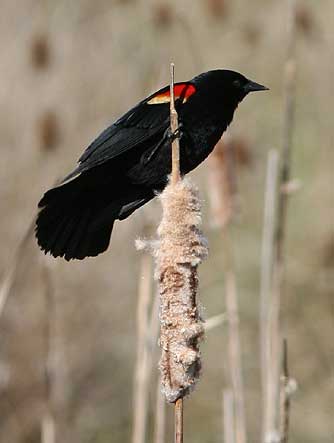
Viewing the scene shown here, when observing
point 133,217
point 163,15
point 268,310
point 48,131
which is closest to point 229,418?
point 268,310

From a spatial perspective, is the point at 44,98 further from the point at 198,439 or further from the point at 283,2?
the point at 198,439

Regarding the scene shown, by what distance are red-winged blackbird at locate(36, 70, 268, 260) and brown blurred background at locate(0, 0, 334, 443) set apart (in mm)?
3936

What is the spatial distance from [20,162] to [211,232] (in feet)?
5.26

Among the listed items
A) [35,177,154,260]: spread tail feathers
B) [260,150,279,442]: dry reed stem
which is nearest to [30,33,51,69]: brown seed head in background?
[260,150,279,442]: dry reed stem

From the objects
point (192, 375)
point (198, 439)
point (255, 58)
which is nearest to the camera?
point (192, 375)

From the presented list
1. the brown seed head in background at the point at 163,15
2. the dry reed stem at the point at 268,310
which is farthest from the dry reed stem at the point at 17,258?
the brown seed head in background at the point at 163,15

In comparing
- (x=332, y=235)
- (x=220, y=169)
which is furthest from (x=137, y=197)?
(x=332, y=235)

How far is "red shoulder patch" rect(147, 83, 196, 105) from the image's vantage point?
2.43 m

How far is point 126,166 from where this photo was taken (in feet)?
7.65

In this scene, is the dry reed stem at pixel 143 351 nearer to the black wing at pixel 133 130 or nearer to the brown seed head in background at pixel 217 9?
the black wing at pixel 133 130

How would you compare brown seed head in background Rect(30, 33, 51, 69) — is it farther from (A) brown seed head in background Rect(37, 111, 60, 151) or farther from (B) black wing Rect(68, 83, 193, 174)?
(B) black wing Rect(68, 83, 193, 174)

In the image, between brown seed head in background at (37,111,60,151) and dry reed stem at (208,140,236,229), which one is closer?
dry reed stem at (208,140,236,229)

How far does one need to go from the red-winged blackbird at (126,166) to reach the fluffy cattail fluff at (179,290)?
0.40m

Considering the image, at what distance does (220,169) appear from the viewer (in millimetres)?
2727
